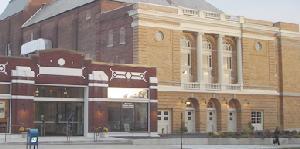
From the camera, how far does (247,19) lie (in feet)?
223

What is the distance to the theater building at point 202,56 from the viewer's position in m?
59.2

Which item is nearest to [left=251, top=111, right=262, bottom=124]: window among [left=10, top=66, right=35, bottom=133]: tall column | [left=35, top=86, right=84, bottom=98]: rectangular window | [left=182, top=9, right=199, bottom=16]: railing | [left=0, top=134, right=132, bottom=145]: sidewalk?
[left=182, top=9, right=199, bottom=16]: railing

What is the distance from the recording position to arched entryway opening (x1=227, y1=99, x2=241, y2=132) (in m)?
65.7

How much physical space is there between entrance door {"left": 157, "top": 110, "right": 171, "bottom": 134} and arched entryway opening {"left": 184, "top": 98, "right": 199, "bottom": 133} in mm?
3109

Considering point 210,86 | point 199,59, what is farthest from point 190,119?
point 199,59

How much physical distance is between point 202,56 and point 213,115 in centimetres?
707

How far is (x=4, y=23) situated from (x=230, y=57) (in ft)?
159

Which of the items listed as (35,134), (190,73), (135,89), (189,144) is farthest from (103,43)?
(35,134)

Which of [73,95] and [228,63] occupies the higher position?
[228,63]

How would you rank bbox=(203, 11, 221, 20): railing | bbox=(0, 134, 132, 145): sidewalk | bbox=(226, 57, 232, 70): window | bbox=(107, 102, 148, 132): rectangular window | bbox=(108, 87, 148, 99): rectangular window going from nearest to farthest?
bbox=(0, 134, 132, 145): sidewalk, bbox=(107, 102, 148, 132): rectangular window, bbox=(108, 87, 148, 99): rectangular window, bbox=(203, 11, 221, 20): railing, bbox=(226, 57, 232, 70): window

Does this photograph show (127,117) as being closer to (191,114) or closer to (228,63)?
(191,114)

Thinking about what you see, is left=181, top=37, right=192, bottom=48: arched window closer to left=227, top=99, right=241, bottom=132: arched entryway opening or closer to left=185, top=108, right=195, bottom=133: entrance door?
left=185, top=108, right=195, bottom=133: entrance door

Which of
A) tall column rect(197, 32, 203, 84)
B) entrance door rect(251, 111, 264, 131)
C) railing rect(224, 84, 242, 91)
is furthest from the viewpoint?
entrance door rect(251, 111, 264, 131)

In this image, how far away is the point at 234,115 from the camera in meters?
66.4
